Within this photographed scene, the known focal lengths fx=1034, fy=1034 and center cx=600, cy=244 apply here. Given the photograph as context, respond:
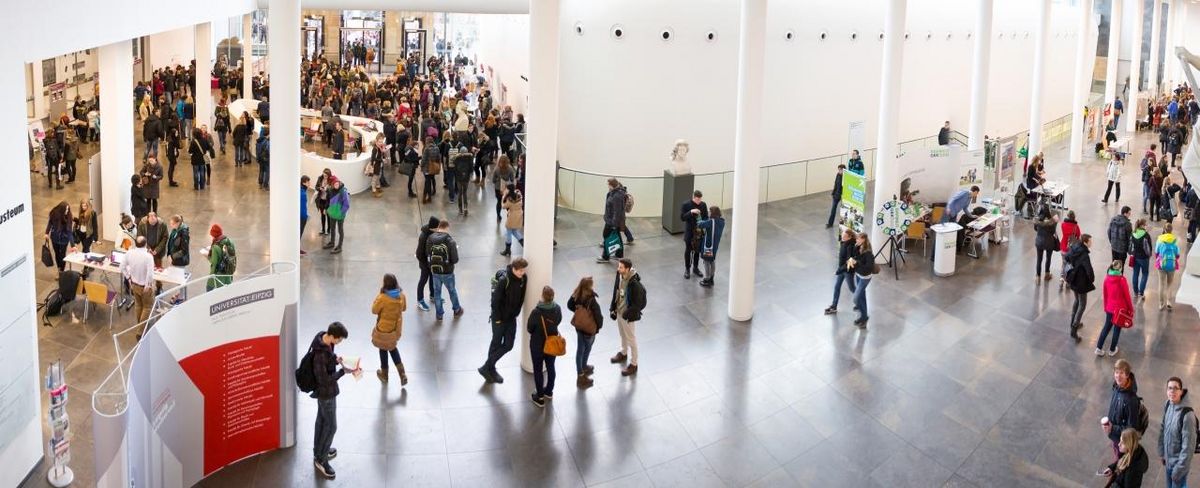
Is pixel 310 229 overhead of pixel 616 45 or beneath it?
beneath

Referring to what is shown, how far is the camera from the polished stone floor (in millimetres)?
9406

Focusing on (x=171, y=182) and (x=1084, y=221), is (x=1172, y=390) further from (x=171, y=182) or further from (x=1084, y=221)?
(x=171, y=182)

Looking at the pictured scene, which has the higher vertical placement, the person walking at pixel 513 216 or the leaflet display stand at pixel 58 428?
the person walking at pixel 513 216

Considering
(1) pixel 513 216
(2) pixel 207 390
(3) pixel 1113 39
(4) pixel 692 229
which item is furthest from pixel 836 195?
(3) pixel 1113 39

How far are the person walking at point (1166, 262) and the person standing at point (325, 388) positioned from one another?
36.8ft

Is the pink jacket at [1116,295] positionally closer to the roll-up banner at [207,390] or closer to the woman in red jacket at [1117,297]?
the woman in red jacket at [1117,297]

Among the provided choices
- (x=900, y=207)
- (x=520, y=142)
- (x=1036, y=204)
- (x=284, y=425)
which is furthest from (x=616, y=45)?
(x=284, y=425)

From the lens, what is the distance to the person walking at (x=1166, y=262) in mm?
14180

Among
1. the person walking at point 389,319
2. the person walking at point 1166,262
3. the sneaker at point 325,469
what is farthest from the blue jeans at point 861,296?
the sneaker at point 325,469

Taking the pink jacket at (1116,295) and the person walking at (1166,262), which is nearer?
the pink jacket at (1116,295)

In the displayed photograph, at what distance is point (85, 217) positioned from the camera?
48.1 ft

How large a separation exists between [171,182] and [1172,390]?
17790 millimetres

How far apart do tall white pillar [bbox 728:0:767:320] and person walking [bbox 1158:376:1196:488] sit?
5364 mm

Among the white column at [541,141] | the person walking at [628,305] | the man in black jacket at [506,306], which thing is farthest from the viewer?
the person walking at [628,305]
